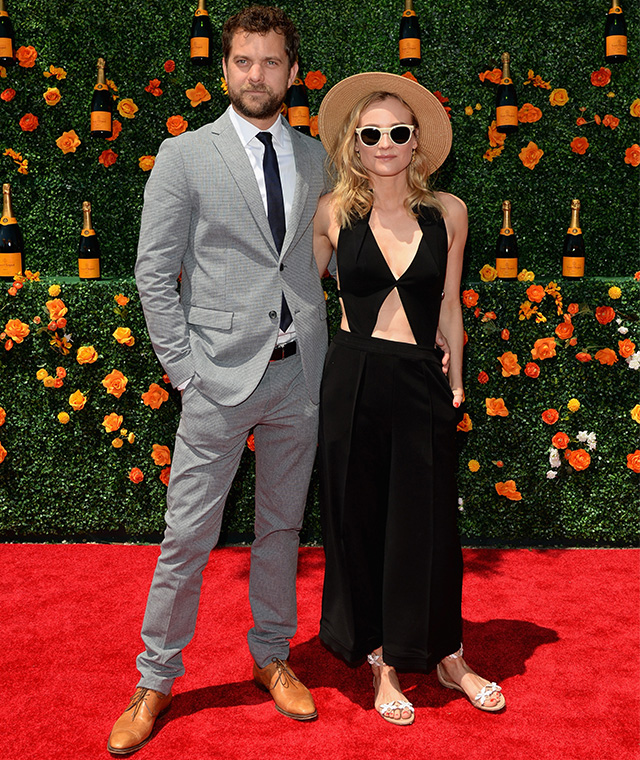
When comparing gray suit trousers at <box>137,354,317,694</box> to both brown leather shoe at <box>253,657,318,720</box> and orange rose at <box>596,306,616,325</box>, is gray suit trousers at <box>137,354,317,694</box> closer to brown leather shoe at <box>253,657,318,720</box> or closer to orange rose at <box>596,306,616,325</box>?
brown leather shoe at <box>253,657,318,720</box>

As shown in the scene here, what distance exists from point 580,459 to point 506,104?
2.20 m

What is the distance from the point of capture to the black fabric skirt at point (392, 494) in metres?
2.78

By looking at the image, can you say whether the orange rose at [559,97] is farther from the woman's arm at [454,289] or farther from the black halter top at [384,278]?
the black halter top at [384,278]

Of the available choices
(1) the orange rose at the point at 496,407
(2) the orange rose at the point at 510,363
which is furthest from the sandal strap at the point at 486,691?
(2) the orange rose at the point at 510,363

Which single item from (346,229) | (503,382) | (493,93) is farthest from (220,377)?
(493,93)

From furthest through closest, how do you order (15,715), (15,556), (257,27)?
(15,556), (15,715), (257,27)

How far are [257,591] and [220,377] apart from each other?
0.92 metres

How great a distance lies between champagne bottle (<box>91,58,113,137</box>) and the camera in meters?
4.65

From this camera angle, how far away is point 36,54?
472 cm

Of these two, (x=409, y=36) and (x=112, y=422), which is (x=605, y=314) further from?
(x=112, y=422)

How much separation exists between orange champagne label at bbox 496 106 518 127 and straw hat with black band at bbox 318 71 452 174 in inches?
67.1

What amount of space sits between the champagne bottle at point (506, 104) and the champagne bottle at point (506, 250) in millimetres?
456

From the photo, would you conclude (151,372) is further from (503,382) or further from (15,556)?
(503,382)

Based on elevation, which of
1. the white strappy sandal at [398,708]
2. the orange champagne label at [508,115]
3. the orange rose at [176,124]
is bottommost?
the white strappy sandal at [398,708]
